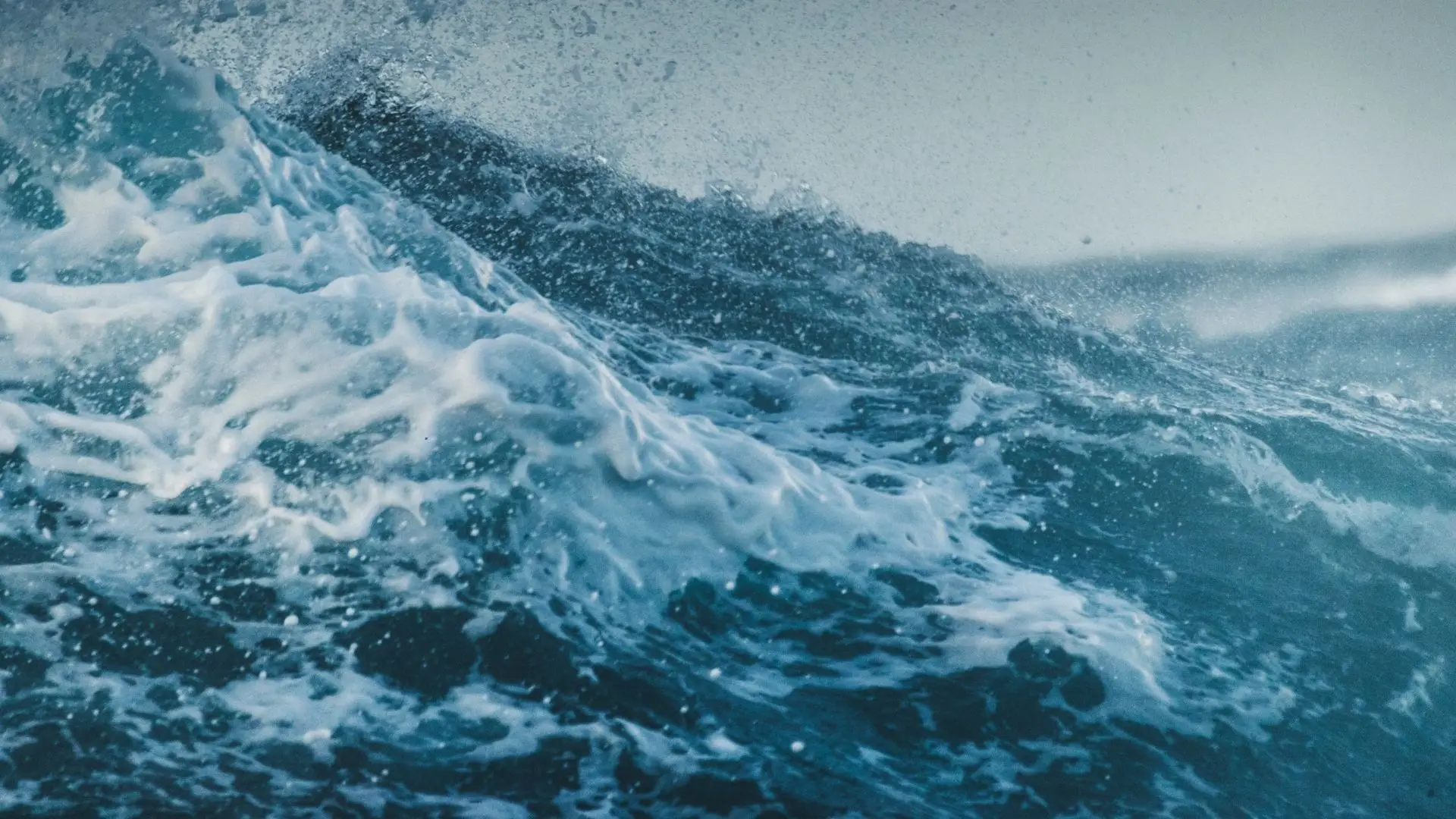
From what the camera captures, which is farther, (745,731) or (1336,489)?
(1336,489)

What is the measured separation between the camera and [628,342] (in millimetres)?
7078

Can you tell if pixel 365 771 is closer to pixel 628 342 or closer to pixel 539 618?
pixel 539 618

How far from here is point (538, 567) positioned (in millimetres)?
3383

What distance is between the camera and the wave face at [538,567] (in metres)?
2.45

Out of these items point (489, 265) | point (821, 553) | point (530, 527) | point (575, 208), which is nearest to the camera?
point (530, 527)

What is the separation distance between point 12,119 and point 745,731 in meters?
5.53

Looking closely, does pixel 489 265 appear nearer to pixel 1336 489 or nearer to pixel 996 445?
pixel 996 445

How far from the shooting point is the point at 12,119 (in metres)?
5.04

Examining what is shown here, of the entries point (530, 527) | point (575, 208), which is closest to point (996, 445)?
point (530, 527)

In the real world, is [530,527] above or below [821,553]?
below

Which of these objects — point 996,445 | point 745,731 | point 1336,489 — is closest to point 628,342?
point 996,445

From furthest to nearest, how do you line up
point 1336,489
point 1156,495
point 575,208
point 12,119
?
point 575,208 → point 1336,489 → point 1156,495 → point 12,119

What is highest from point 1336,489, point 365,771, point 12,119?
point 1336,489

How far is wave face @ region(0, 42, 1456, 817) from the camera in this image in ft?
8.03
